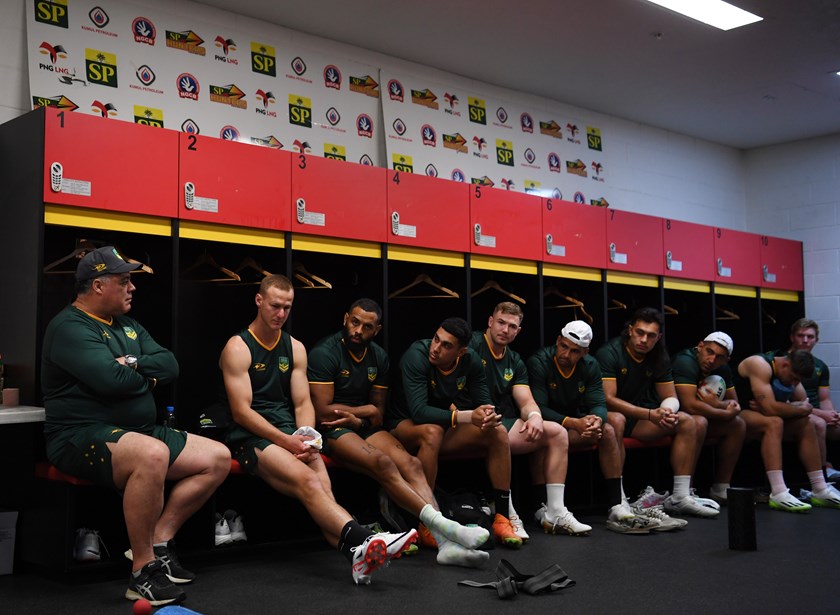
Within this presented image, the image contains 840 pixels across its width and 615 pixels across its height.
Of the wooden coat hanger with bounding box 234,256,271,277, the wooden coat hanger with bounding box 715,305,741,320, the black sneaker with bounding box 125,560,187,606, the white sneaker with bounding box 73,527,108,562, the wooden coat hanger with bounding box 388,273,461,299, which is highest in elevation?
the wooden coat hanger with bounding box 234,256,271,277

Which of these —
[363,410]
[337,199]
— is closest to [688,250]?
[337,199]

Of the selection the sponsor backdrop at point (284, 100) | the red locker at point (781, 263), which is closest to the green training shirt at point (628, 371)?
the sponsor backdrop at point (284, 100)

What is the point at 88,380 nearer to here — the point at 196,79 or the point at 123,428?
the point at 123,428

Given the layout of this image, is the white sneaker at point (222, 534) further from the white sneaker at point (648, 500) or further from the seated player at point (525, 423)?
the white sneaker at point (648, 500)

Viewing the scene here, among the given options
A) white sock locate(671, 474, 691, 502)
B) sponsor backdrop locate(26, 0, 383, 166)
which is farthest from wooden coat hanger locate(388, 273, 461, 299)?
white sock locate(671, 474, 691, 502)

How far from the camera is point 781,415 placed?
18.6 ft

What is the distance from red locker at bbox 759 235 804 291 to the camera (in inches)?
279

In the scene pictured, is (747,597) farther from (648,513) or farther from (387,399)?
(387,399)

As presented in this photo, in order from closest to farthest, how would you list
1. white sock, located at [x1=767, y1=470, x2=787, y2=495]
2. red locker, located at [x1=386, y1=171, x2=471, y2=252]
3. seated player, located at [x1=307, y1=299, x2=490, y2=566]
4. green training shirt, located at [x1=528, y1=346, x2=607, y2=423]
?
seated player, located at [x1=307, y1=299, x2=490, y2=566]
red locker, located at [x1=386, y1=171, x2=471, y2=252]
green training shirt, located at [x1=528, y1=346, x2=607, y2=423]
white sock, located at [x1=767, y1=470, x2=787, y2=495]

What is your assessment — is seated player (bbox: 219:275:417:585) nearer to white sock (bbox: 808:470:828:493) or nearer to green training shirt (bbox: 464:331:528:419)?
green training shirt (bbox: 464:331:528:419)

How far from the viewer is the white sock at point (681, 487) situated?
5.07 meters

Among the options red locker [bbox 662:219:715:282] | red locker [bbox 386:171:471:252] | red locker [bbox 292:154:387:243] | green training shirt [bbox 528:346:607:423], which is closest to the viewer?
red locker [bbox 292:154:387:243]

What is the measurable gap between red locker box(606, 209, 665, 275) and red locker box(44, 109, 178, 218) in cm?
305

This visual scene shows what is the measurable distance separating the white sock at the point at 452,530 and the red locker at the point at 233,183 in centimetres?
150
